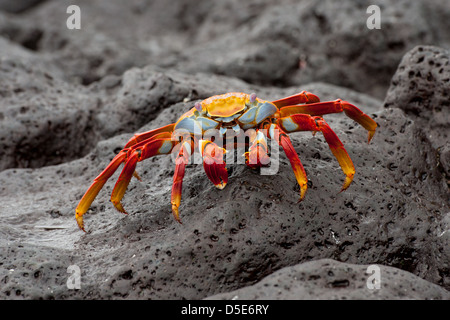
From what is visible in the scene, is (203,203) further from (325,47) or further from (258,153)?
(325,47)

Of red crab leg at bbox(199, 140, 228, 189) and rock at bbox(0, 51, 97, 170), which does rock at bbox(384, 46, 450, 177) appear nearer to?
red crab leg at bbox(199, 140, 228, 189)

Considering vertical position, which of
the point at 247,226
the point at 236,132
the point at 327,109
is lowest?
the point at 247,226

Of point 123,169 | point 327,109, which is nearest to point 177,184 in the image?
point 123,169

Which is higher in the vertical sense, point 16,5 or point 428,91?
point 16,5

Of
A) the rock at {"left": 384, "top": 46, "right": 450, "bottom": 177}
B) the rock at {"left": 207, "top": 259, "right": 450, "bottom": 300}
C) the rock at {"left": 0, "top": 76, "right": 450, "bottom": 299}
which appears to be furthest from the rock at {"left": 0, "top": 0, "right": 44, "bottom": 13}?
the rock at {"left": 207, "top": 259, "right": 450, "bottom": 300}

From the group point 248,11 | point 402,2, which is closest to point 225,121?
point 402,2

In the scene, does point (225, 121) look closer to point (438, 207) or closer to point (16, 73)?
point (438, 207)

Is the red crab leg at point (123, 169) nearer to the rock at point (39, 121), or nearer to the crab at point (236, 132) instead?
the crab at point (236, 132)

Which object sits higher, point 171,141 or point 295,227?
point 171,141
